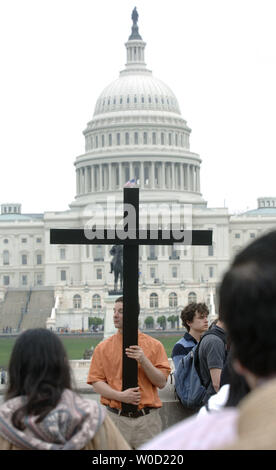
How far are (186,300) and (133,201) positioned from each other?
91.9 meters

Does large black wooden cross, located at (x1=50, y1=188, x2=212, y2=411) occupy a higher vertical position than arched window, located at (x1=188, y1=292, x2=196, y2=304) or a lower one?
lower

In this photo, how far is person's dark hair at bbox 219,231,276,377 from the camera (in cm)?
275

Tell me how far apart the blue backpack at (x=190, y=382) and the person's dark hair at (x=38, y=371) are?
12.1 feet

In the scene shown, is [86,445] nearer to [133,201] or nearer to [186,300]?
[133,201]

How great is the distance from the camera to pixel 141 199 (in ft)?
403

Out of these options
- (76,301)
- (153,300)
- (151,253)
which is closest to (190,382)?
(153,300)

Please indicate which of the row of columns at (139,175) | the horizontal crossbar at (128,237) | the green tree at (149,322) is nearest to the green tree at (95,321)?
the green tree at (149,322)

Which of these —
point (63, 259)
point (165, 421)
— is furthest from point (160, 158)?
point (165, 421)

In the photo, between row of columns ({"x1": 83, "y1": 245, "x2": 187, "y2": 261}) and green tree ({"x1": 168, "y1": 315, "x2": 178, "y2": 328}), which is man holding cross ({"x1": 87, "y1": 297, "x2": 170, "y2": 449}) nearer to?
green tree ({"x1": 168, "y1": 315, "x2": 178, "y2": 328})

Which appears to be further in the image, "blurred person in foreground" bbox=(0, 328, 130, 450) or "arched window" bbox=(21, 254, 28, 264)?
"arched window" bbox=(21, 254, 28, 264)

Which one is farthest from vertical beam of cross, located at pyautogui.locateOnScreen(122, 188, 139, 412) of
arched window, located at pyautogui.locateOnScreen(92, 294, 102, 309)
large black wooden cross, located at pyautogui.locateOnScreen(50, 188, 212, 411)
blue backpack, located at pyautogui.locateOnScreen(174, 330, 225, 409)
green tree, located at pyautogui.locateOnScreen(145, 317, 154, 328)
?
arched window, located at pyautogui.locateOnScreen(92, 294, 102, 309)

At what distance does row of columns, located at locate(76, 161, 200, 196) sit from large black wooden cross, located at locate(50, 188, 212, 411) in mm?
119121

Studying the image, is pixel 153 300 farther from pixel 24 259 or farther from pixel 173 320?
pixel 24 259

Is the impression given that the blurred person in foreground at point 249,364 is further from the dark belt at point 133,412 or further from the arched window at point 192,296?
the arched window at point 192,296
